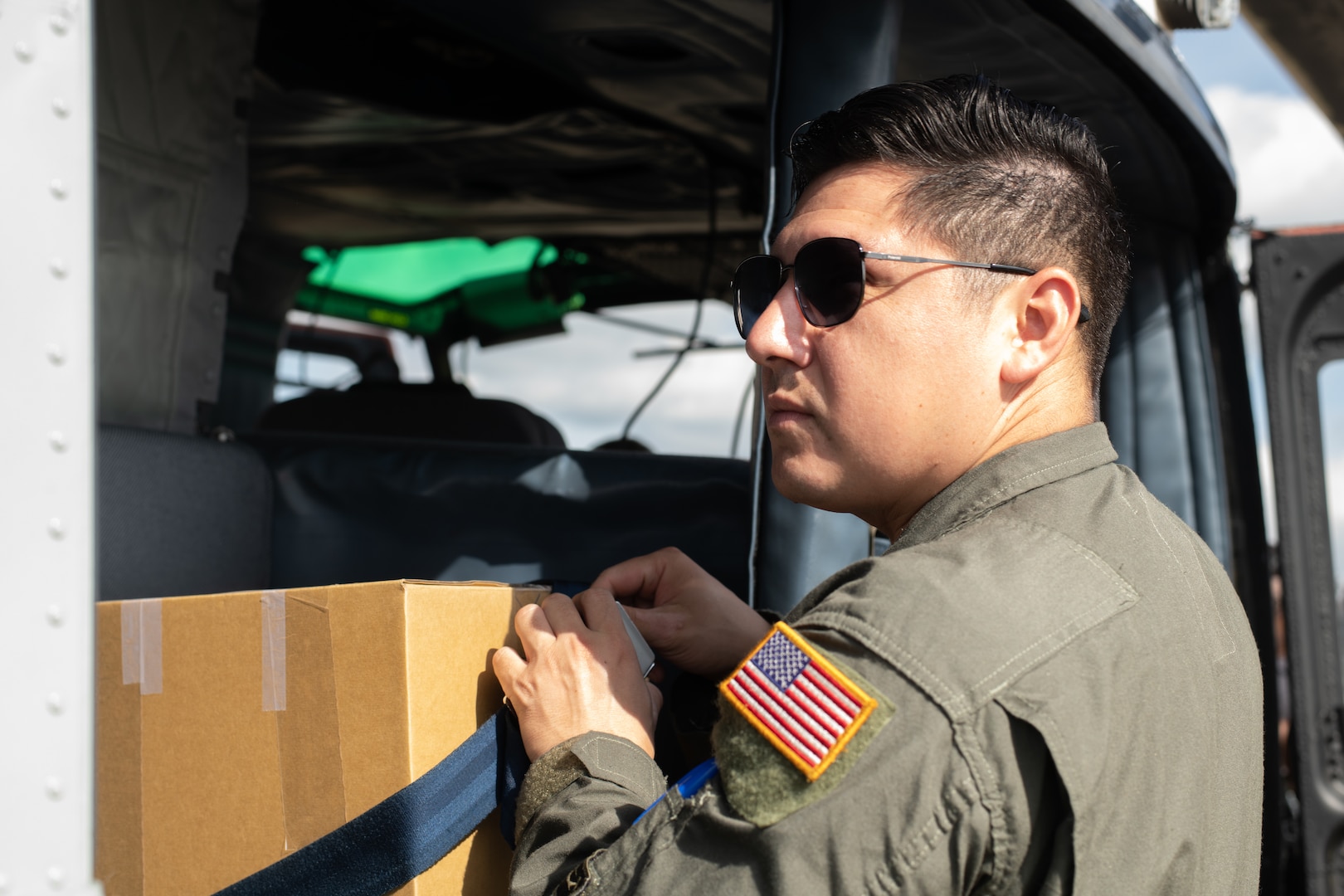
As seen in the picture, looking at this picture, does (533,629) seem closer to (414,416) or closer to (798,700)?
(798,700)

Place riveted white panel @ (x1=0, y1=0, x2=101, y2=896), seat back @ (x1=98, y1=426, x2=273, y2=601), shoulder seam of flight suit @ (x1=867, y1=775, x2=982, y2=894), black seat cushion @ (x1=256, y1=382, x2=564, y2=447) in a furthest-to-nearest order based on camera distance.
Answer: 1. black seat cushion @ (x1=256, y1=382, x2=564, y2=447)
2. seat back @ (x1=98, y1=426, x2=273, y2=601)
3. shoulder seam of flight suit @ (x1=867, y1=775, x2=982, y2=894)
4. riveted white panel @ (x1=0, y1=0, x2=101, y2=896)

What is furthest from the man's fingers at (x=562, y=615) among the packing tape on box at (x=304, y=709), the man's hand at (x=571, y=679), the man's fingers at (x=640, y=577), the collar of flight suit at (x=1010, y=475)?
the collar of flight suit at (x=1010, y=475)

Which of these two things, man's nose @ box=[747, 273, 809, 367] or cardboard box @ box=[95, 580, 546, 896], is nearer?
cardboard box @ box=[95, 580, 546, 896]

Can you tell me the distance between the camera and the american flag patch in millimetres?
868

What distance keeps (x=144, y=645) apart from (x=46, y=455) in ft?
2.17

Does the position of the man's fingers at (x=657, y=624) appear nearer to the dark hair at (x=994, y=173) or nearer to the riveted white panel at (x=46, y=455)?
the dark hair at (x=994, y=173)

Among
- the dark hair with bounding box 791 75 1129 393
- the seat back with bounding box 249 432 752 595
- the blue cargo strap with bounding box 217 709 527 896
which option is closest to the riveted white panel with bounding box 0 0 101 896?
the blue cargo strap with bounding box 217 709 527 896

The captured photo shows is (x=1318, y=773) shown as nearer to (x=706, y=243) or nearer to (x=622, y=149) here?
(x=622, y=149)

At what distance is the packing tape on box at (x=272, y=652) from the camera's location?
120cm

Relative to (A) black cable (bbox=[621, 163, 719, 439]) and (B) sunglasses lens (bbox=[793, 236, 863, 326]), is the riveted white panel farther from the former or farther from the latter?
(A) black cable (bbox=[621, 163, 719, 439])

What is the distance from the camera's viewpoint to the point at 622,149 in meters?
3.38

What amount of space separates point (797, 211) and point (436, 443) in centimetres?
106

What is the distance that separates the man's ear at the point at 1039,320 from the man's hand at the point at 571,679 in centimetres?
52

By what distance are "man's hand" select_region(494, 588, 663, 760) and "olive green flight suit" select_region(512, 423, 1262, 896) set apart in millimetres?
60
